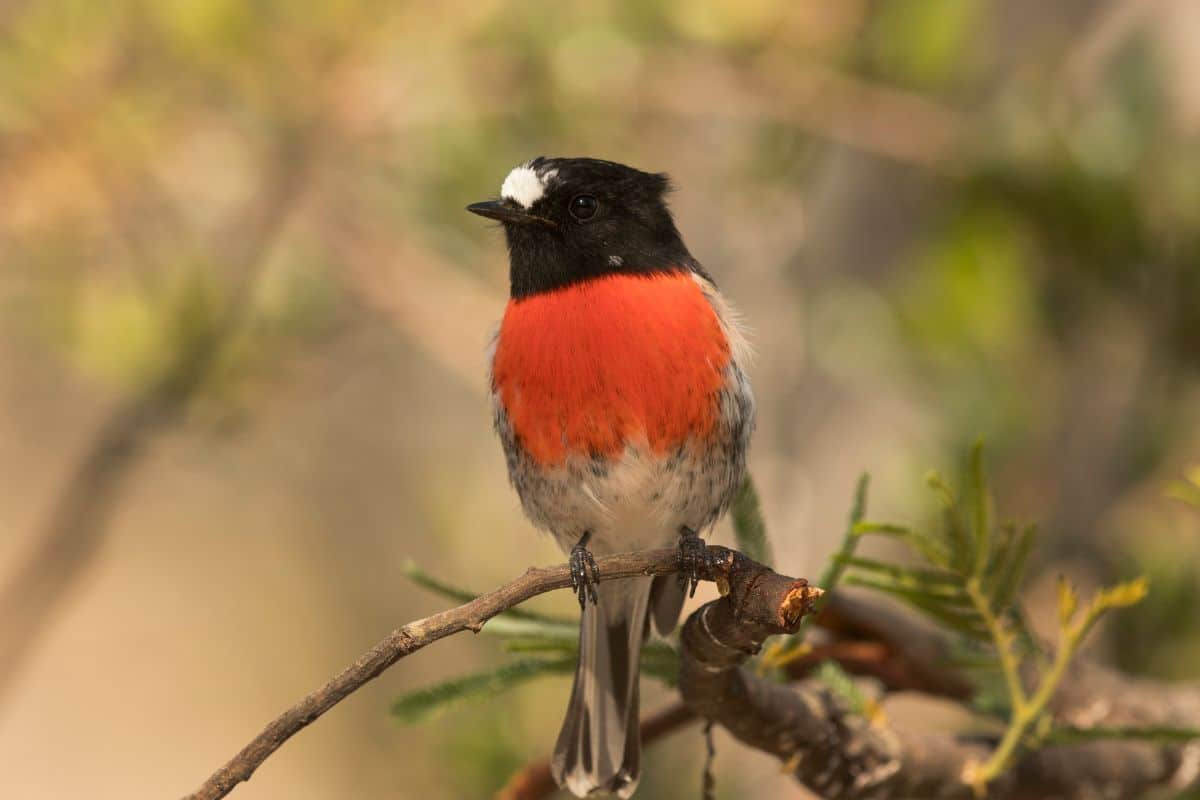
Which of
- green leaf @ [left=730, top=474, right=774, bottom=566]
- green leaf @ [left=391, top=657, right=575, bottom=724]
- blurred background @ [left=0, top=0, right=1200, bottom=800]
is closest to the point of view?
green leaf @ [left=391, top=657, right=575, bottom=724]

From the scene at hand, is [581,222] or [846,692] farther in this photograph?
[581,222]

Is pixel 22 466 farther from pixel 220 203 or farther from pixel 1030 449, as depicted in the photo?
pixel 1030 449

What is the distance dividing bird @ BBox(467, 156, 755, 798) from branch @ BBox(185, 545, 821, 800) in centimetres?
58

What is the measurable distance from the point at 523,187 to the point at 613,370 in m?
0.50

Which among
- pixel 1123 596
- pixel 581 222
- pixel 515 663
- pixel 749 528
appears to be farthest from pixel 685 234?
pixel 1123 596

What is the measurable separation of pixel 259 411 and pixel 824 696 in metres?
3.07

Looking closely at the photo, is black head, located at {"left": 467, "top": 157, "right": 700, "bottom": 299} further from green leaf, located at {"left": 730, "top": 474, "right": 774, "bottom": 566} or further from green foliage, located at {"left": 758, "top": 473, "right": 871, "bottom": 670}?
green foliage, located at {"left": 758, "top": 473, "right": 871, "bottom": 670}

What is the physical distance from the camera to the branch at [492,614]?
5.05 feet

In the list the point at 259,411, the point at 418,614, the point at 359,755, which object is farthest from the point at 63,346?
the point at 359,755

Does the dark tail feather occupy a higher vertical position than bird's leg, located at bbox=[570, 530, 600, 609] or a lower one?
lower

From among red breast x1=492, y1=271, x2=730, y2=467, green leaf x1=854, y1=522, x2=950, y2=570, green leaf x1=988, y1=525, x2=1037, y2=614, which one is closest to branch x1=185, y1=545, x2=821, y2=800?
green leaf x1=854, y1=522, x2=950, y2=570

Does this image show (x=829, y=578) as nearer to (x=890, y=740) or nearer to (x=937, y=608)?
(x=937, y=608)

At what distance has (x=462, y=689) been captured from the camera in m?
2.25

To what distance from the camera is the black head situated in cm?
303
